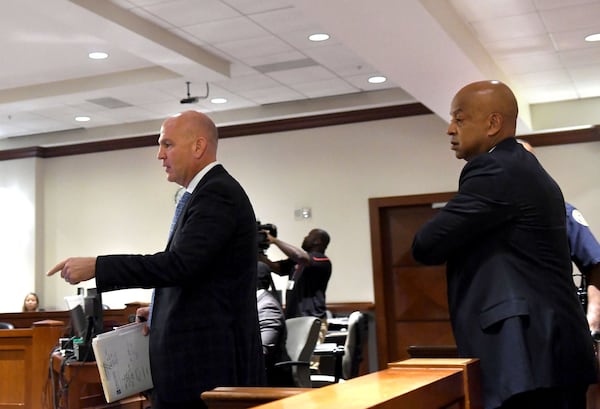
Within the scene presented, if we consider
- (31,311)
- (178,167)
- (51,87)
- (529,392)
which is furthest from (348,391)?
(31,311)

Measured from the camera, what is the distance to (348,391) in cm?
130

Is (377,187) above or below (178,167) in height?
above

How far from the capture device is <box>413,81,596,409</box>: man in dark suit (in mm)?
1732

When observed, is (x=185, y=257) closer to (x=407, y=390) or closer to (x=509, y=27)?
(x=407, y=390)

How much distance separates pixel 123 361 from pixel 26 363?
8.83 feet

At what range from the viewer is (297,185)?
8.98 metres

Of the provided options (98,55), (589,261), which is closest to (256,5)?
(98,55)

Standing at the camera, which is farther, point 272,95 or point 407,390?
point 272,95

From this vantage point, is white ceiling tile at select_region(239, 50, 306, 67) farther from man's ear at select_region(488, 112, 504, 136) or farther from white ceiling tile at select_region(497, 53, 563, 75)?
man's ear at select_region(488, 112, 504, 136)

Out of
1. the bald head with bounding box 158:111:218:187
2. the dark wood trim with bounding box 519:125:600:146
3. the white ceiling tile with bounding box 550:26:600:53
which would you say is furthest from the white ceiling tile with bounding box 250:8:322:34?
the bald head with bounding box 158:111:218:187

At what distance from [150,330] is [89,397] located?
2184 millimetres

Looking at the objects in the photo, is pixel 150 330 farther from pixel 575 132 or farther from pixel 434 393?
pixel 575 132

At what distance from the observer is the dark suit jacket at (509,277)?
5.68 feet

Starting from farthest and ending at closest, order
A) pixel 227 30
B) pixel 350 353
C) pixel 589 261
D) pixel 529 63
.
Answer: pixel 529 63 < pixel 227 30 < pixel 350 353 < pixel 589 261
